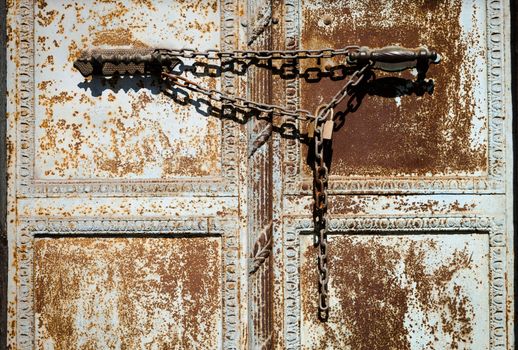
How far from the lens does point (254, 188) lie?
1507mm

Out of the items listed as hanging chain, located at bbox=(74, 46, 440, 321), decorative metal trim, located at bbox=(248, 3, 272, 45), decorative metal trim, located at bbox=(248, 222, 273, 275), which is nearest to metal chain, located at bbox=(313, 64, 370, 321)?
hanging chain, located at bbox=(74, 46, 440, 321)

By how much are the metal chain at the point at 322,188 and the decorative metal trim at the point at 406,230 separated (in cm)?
3

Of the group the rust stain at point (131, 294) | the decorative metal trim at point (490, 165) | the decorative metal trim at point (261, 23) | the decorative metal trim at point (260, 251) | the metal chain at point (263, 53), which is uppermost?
the decorative metal trim at point (261, 23)

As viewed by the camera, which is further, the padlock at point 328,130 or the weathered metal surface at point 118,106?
the weathered metal surface at point 118,106

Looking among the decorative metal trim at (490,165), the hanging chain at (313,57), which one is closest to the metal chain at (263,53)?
the hanging chain at (313,57)

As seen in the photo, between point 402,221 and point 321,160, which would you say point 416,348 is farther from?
point 321,160

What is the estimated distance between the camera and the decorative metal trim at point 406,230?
1.49 metres

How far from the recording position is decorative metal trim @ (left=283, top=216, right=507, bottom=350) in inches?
58.5

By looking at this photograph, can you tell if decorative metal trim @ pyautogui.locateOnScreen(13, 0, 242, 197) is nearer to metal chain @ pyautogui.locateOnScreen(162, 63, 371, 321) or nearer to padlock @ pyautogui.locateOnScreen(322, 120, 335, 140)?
metal chain @ pyautogui.locateOnScreen(162, 63, 371, 321)

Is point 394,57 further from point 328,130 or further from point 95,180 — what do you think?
point 95,180

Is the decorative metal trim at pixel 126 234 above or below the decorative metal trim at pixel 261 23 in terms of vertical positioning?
below

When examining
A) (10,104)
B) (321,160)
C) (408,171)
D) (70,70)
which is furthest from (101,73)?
(408,171)

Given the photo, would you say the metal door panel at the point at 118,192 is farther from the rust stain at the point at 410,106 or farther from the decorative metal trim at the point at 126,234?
the rust stain at the point at 410,106

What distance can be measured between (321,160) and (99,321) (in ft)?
2.55
